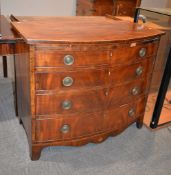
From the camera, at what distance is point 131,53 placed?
150 centimetres

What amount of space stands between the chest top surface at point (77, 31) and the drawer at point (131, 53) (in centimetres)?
7

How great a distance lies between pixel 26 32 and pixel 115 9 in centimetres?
219

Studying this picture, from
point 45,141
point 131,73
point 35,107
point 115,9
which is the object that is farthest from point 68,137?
point 115,9

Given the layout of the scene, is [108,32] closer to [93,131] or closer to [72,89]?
[72,89]

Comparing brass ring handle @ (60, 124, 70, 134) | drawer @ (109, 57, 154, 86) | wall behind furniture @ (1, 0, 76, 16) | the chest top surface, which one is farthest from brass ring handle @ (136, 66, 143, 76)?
wall behind furniture @ (1, 0, 76, 16)

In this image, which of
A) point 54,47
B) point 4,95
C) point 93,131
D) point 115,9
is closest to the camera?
point 54,47

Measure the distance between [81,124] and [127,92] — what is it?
0.40m

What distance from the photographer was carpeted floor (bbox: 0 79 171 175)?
1538 millimetres

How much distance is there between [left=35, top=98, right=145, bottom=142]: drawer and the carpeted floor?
0.16 m

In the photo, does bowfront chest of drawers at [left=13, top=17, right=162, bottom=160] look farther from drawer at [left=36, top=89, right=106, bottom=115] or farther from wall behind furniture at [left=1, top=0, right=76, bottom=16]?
wall behind furniture at [left=1, top=0, right=76, bottom=16]

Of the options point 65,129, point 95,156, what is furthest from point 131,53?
point 95,156

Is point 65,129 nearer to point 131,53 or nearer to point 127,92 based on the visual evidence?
point 127,92

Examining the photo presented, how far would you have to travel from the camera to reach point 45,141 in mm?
1532

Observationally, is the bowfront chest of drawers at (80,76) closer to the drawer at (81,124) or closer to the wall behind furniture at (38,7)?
the drawer at (81,124)
